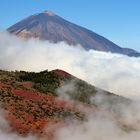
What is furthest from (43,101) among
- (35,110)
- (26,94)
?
(35,110)

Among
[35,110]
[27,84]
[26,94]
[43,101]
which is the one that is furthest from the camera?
[27,84]

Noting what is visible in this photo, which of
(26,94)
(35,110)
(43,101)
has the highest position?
(26,94)

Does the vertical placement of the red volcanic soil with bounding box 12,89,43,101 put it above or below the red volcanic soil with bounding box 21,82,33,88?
below

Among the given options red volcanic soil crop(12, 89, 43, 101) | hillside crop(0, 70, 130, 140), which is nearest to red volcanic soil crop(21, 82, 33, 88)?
hillside crop(0, 70, 130, 140)

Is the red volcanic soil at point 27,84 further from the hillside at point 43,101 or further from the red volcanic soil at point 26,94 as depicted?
the red volcanic soil at point 26,94

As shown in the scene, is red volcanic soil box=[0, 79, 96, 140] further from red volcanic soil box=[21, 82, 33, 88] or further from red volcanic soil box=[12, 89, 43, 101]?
red volcanic soil box=[21, 82, 33, 88]

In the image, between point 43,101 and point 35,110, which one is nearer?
point 35,110

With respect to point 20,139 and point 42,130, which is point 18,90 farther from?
point 20,139

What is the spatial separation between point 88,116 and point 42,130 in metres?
20.0

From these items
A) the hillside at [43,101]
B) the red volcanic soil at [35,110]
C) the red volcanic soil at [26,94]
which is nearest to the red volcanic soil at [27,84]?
the hillside at [43,101]

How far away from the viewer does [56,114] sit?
93625mm

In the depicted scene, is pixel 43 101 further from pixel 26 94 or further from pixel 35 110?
pixel 35 110

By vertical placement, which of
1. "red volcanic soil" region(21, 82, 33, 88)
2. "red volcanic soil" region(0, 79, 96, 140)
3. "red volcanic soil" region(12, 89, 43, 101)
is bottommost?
"red volcanic soil" region(0, 79, 96, 140)

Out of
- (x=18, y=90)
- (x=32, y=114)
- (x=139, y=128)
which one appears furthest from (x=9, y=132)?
(x=139, y=128)
